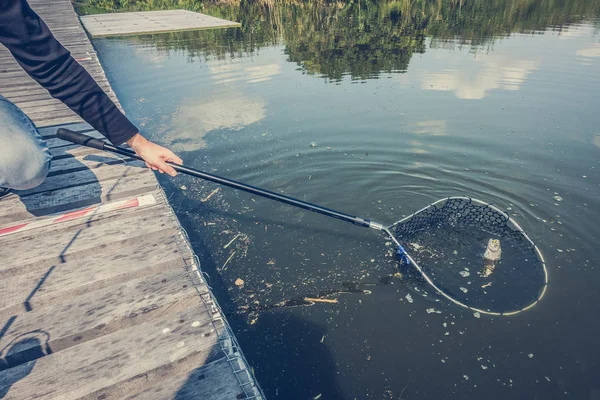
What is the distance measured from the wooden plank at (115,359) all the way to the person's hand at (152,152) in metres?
1.27

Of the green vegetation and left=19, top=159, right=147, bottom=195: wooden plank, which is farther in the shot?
the green vegetation

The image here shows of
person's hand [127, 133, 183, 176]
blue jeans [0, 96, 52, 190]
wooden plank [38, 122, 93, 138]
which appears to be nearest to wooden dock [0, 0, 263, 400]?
blue jeans [0, 96, 52, 190]

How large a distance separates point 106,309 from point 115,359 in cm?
50

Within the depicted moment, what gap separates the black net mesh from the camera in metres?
4.11

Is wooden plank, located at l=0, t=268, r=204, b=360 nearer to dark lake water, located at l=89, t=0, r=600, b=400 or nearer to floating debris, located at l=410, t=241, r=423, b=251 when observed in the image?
dark lake water, located at l=89, t=0, r=600, b=400

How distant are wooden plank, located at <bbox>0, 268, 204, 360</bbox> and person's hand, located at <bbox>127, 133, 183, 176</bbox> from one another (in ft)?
3.23

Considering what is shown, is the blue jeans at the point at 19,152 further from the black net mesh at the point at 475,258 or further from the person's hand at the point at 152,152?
the black net mesh at the point at 475,258

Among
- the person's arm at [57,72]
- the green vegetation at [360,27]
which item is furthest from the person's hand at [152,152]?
Result: the green vegetation at [360,27]

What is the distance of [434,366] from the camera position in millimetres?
3422

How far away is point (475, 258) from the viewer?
456cm

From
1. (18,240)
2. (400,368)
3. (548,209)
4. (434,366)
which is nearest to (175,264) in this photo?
(18,240)

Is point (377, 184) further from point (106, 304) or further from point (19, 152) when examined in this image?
point (19, 152)

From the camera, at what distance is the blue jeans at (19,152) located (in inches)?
113

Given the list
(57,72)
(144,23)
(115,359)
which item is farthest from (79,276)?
(144,23)
